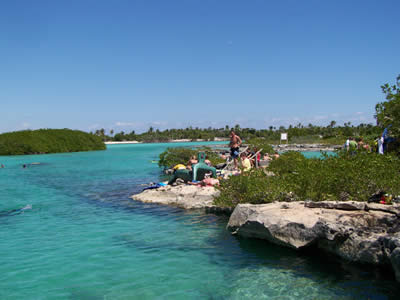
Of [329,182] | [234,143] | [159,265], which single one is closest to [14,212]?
[159,265]

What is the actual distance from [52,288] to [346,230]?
20.1 feet

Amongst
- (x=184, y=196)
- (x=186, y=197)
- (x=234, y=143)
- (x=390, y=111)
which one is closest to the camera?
(x=390, y=111)

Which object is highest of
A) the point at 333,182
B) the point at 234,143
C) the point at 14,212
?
the point at 234,143

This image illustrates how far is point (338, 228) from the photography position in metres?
7.35

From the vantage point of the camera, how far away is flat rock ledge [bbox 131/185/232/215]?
1349 centimetres

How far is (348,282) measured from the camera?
22.0ft

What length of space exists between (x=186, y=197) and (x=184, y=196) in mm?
188

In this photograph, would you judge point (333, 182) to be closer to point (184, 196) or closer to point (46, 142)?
point (184, 196)

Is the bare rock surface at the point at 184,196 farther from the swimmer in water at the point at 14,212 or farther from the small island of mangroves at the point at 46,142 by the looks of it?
the small island of mangroves at the point at 46,142

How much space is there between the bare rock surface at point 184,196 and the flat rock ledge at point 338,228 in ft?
14.4

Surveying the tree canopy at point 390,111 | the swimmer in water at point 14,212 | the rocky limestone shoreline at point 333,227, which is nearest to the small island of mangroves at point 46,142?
the swimmer in water at point 14,212

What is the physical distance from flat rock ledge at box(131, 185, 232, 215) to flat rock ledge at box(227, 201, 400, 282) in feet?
11.7

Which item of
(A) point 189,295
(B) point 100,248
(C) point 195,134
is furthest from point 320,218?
(C) point 195,134

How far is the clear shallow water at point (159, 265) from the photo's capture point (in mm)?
6711
